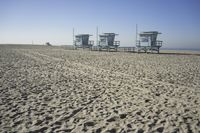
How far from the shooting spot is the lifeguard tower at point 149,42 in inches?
1066

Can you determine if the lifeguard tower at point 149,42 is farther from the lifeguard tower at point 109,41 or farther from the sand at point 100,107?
the sand at point 100,107

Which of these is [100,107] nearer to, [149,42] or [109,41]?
[149,42]

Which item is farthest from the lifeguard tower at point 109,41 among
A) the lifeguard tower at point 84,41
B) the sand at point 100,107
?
the sand at point 100,107

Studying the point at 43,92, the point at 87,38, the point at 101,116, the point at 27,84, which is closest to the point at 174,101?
the point at 101,116

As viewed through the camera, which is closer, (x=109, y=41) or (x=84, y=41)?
(x=109, y=41)

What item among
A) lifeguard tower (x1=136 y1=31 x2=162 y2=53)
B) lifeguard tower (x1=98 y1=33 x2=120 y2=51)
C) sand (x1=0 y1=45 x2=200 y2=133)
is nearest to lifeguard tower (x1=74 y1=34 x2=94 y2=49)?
lifeguard tower (x1=98 y1=33 x2=120 y2=51)

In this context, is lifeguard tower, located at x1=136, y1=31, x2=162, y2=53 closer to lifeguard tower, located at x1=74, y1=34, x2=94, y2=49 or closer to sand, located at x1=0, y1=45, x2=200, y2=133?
lifeguard tower, located at x1=74, y1=34, x2=94, y2=49

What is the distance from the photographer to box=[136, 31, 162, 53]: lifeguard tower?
2707 cm

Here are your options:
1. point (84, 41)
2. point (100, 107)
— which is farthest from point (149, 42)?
point (100, 107)

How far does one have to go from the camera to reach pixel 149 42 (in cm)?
2758

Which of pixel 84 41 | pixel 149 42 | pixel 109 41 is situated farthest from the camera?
pixel 84 41

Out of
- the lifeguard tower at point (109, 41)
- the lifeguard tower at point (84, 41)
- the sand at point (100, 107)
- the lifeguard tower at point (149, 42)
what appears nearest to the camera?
the sand at point (100, 107)

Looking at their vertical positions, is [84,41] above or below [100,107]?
above

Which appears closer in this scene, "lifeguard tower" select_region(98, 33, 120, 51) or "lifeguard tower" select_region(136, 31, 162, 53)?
"lifeguard tower" select_region(136, 31, 162, 53)
